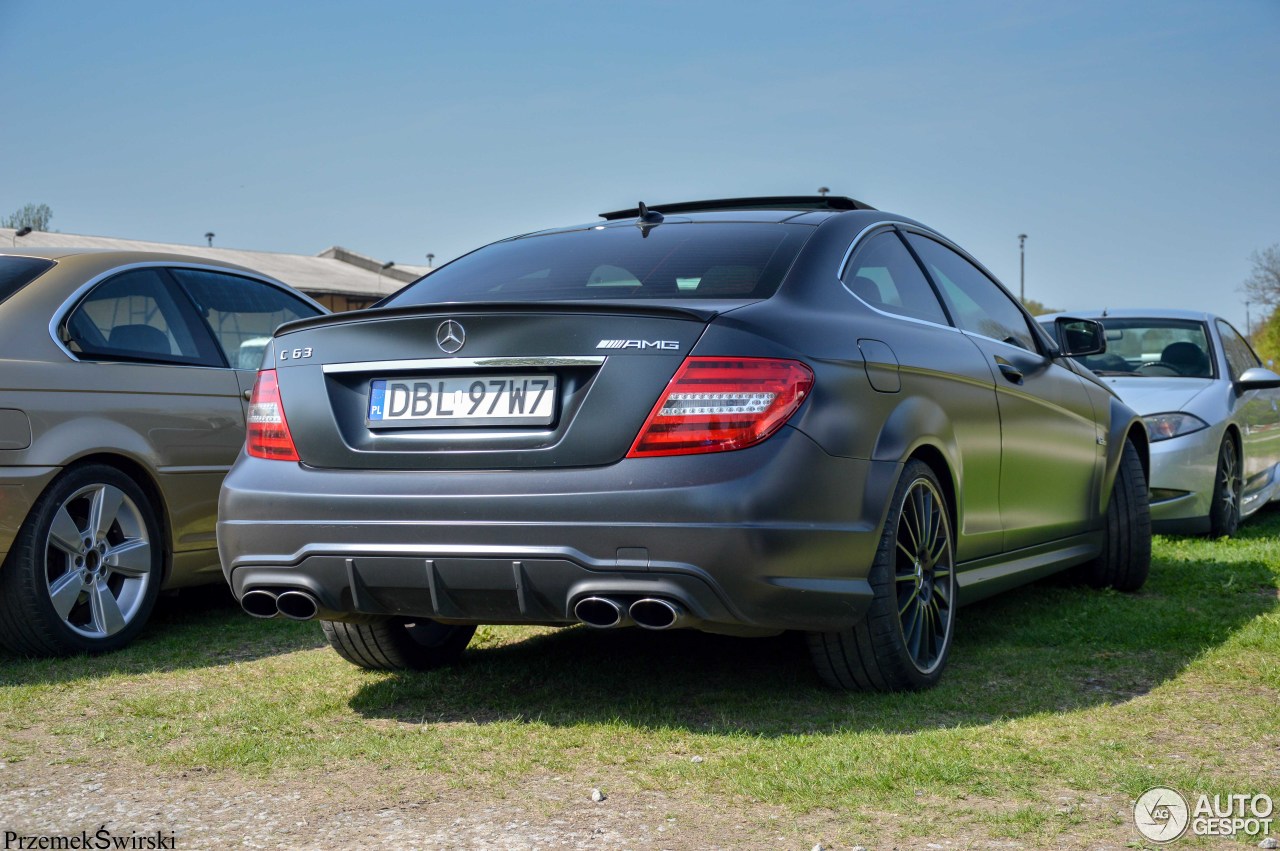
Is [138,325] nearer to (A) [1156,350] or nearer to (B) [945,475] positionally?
(B) [945,475]

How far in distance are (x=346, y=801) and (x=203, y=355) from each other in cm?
320

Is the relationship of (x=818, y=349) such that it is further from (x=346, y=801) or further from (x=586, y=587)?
(x=346, y=801)

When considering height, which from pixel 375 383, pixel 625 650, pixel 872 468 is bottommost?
pixel 625 650

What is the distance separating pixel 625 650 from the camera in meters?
5.14

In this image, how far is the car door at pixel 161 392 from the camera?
539cm

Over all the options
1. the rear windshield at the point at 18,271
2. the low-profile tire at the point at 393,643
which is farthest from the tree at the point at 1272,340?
the rear windshield at the point at 18,271

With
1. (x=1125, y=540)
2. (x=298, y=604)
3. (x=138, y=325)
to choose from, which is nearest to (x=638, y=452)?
(x=298, y=604)

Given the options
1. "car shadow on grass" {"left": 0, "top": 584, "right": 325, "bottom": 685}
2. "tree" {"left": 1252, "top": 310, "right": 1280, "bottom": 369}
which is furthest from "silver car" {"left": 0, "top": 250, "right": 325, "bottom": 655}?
"tree" {"left": 1252, "top": 310, "right": 1280, "bottom": 369}

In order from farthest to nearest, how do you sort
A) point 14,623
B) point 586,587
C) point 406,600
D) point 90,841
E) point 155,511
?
point 155,511 → point 14,623 → point 406,600 → point 586,587 → point 90,841

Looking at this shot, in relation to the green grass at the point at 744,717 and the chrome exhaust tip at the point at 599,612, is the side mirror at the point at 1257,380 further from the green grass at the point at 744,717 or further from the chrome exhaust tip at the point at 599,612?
the chrome exhaust tip at the point at 599,612

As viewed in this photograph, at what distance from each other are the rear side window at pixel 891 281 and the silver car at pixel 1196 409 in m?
3.76

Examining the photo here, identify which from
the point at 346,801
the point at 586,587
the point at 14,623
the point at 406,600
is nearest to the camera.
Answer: the point at 346,801

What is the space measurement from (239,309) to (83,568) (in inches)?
62.9

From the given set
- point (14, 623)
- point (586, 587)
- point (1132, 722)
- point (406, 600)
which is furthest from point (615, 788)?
point (14, 623)
